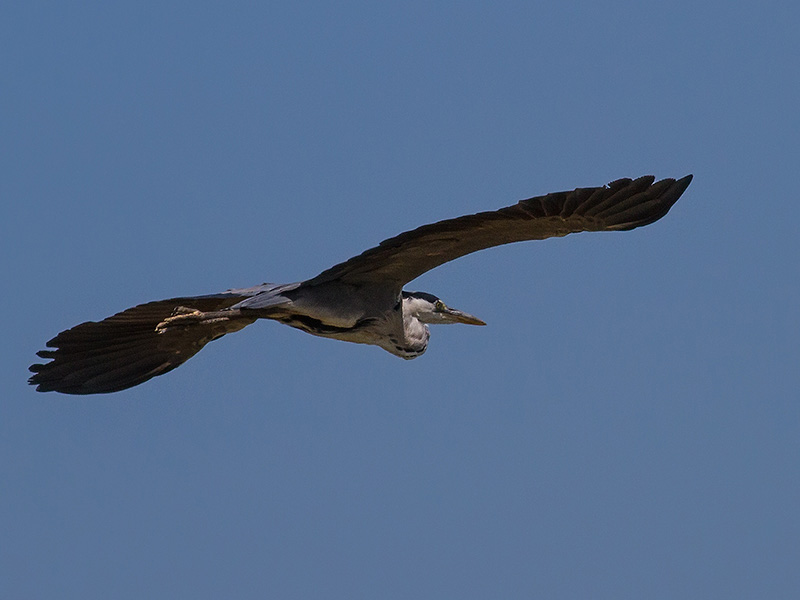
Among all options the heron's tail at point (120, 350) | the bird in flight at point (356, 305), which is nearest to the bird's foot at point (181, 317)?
the bird in flight at point (356, 305)

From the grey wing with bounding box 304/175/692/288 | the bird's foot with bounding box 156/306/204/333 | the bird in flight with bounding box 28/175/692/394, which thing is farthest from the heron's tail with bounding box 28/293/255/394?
the grey wing with bounding box 304/175/692/288

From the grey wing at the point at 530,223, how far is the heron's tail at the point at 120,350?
4.37ft

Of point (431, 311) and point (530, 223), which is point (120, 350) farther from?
point (530, 223)

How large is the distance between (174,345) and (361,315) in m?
1.59

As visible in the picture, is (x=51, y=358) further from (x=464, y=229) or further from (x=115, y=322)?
(x=464, y=229)

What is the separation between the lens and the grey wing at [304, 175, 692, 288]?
693 centimetres

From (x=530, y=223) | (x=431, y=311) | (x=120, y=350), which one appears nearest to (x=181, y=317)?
(x=120, y=350)

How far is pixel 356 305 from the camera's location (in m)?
8.15

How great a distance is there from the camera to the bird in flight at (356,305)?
703 centimetres

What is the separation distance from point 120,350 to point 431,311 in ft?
7.14

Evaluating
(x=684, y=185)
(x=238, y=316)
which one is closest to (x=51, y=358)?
(x=238, y=316)

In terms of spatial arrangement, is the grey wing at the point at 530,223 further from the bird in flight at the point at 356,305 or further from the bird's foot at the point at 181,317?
the bird's foot at the point at 181,317

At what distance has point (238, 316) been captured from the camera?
8.16 m

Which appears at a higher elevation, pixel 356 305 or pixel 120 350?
pixel 120 350
